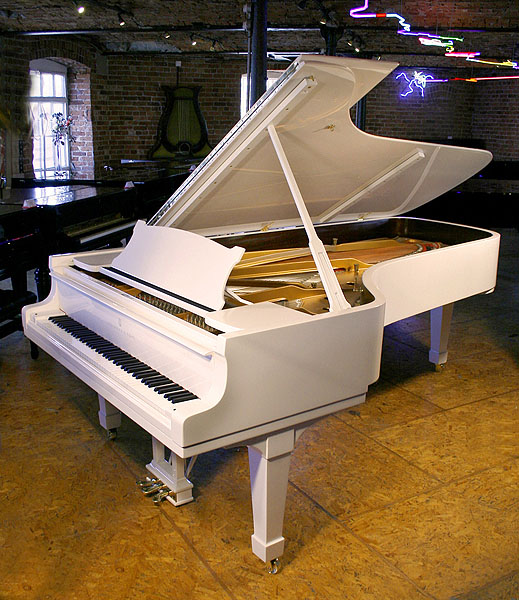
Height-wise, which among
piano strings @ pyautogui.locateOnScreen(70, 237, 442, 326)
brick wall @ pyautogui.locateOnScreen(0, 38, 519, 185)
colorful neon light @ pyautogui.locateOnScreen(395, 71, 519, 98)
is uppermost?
colorful neon light @ pyautogui.locateOnScreen(395, 71, 519, 98)

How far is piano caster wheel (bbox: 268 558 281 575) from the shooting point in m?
2.27

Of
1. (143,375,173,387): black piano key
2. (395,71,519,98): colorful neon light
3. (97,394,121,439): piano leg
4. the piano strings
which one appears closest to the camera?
(143,375,173,387): black piano key

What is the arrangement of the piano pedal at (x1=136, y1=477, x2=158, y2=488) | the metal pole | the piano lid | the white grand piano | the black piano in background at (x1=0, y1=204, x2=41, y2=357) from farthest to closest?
the metal pole, the black piano in background at (x1=0, y1=204, x2=41, y2=357), the piano pedal at (x1=136, y1=477, x2=158, y2=488), the piano lid, the white grand piano

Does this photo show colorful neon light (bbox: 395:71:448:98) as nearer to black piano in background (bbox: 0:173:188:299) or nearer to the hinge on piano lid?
black piano in background (bbox: 0:173:188:299)

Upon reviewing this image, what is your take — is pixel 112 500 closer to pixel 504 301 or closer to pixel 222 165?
pixel 222 165

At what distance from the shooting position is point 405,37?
9.34 metres

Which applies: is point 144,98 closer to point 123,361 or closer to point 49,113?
point 49,113

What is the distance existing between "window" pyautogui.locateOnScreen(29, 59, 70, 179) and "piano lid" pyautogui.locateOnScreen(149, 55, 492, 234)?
19.7 feet

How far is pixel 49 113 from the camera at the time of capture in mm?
9305

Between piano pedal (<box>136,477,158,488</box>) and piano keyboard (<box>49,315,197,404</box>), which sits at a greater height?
piano keyboard (<box>49,315,197,404</box>)

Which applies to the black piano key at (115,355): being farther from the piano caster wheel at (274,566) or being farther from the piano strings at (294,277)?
the piano caster wheel at (274,566)

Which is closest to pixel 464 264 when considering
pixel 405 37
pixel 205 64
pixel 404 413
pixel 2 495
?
pixel 404 413

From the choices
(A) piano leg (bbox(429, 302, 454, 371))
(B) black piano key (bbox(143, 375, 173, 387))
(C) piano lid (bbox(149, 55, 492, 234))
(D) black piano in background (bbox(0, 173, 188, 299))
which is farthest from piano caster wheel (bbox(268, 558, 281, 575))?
(D) black piano in background (bbox(0, 173, 188, 299))

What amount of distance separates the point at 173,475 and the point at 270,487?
624mm
